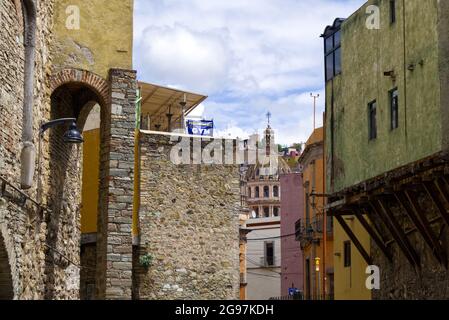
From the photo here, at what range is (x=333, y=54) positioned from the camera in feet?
98.7

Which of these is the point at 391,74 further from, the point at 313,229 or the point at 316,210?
the point at 316,210

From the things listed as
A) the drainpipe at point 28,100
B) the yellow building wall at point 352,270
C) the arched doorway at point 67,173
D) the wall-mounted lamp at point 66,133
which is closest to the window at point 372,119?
the yellow building wall at point 352,270

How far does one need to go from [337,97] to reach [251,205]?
97.5 m

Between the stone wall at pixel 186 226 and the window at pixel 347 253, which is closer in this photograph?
the stone wall at pixel 186 226

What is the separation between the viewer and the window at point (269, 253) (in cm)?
7331

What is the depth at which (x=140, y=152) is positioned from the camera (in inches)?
1216

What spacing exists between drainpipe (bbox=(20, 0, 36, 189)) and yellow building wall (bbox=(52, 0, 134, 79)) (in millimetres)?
2175

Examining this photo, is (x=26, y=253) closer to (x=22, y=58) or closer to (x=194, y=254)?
(x=22, y=58)

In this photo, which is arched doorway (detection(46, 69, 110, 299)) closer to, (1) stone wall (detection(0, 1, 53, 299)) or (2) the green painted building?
(1) stone wall (detection(0, 1, 53, 299))

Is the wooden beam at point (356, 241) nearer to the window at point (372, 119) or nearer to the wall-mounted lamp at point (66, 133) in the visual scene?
the window at point (372, 119)

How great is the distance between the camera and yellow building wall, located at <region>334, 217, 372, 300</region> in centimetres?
2922

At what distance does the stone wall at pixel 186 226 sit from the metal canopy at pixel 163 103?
4.63 m

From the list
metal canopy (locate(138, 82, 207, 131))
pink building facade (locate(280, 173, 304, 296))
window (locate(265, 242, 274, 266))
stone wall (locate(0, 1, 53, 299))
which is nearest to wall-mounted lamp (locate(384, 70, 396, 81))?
stone wall (locate(0, 1, 53, 299))

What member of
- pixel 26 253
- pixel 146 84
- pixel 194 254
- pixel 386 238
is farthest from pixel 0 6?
pixel 146 84
